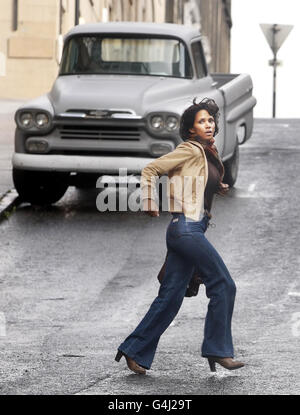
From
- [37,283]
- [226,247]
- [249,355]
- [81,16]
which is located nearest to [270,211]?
[226,247]

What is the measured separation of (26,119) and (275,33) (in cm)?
2003

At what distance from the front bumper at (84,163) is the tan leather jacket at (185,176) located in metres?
7.73

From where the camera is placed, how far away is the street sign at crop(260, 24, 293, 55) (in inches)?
1376

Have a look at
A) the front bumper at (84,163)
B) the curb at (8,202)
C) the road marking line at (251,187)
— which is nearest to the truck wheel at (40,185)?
the curb at (8,202)

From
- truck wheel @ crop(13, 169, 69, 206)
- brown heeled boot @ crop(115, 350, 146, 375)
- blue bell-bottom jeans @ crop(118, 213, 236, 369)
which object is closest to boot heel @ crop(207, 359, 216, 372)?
blue bell-bottom jeans @ crop(118, 213, 236, 369)

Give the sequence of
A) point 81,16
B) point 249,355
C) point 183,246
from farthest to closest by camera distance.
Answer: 1. point 81,16
2. point 249,355
3. point 183,246

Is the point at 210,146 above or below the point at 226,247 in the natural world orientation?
above

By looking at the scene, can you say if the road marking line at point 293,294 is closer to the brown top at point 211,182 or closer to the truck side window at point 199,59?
the brown top at point 211,182

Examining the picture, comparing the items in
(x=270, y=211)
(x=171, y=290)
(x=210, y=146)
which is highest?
(x=210, y=146)

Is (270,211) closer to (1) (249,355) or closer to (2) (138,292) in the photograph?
(2) (138,292)

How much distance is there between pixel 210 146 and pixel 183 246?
25.1 inches

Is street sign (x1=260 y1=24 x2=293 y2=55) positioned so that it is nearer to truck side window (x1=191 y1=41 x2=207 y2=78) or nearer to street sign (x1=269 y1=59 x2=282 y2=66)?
street sign (x1=269 y1=59 x2=282 y2=66)

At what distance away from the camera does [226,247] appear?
13.9 meters

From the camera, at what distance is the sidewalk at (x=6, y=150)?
16.9m
